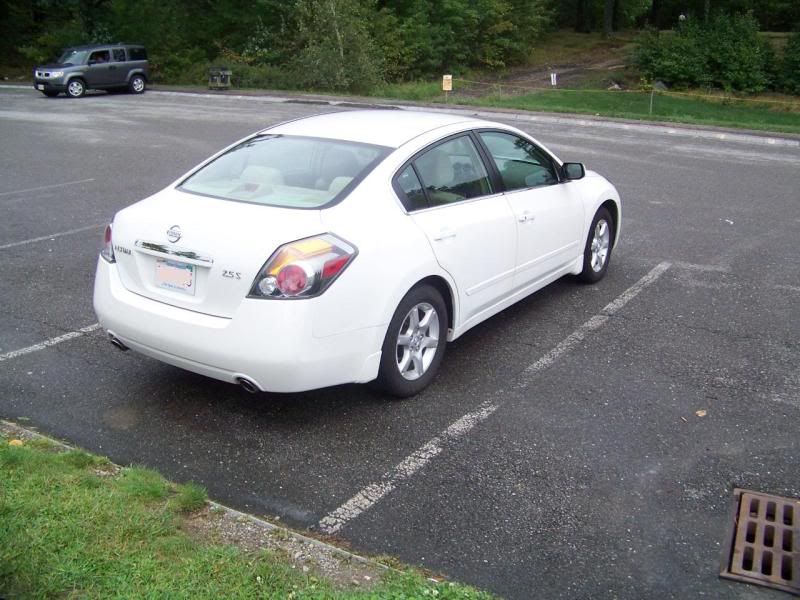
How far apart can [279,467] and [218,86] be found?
32021 millimetres

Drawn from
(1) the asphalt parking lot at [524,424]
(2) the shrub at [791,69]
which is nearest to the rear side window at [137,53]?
(1) the asphalt parking lot at [524,424]

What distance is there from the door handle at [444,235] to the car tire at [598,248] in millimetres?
2210

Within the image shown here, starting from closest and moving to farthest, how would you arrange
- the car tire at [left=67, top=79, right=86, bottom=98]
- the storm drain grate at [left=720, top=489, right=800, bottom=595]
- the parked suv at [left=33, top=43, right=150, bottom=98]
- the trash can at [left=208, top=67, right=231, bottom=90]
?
1. the storm drain grate at [left=720, top=489, right=800, bottom=595]
2. the parked suv at [left=33, top=43, right=150, bottom=98]
3. the car tire at [left=67, top=79, right=86, bottom=98]
4. the trash can at [left=208, top=67, right=231, bottom=90]

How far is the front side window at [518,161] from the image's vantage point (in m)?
5.98

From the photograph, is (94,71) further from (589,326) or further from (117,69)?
(589,326)

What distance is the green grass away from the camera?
3.01 metres

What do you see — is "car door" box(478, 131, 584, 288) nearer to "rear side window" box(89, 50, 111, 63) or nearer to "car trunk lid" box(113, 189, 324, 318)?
"car trunk lid" box(113, 189, 324, 318)

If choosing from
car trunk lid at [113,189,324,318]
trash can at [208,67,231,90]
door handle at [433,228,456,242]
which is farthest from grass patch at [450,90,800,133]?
car trunk lid at [113,189,324,318]

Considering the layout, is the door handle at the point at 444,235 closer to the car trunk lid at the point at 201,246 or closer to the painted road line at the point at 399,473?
the car trunk lid at the point at 201,246

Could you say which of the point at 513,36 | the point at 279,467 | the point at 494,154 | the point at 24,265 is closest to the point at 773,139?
the point at 494,154

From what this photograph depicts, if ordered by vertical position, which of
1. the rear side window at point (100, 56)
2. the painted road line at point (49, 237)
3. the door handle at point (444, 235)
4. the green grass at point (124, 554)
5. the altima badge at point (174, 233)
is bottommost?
the green grass at point (124, 554)

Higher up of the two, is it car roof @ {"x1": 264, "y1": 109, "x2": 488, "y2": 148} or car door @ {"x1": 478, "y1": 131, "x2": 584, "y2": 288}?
car roof @ {"x1": 264, "y1": 109, "x2": 488, "y2": 148}

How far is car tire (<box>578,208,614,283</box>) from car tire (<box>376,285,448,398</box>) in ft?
7.74

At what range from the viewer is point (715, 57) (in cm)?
3997
